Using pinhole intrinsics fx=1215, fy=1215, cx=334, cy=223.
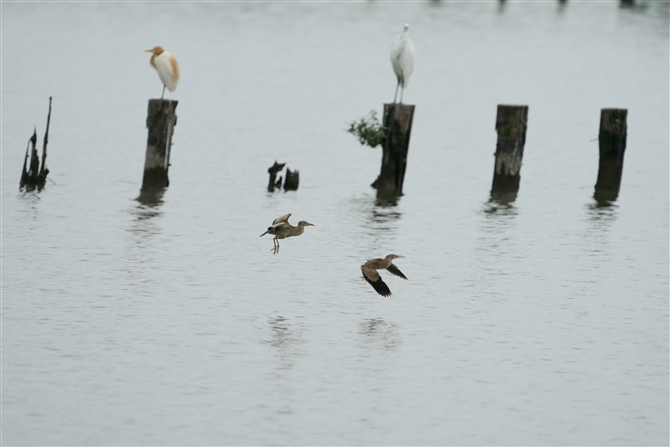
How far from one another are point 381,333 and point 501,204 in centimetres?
787

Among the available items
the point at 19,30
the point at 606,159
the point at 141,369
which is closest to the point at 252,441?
the point at 141,369

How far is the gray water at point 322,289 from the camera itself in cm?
802

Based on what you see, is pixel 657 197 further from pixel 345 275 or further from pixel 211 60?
pixel 211 60

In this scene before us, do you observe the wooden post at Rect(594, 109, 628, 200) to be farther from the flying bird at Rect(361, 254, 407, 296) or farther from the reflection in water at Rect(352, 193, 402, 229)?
the flying bird at Rect(361, 254, 407, 296)

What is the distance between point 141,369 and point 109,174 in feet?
36.5

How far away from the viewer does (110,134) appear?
81.9 ft

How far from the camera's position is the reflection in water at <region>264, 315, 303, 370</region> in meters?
9.18

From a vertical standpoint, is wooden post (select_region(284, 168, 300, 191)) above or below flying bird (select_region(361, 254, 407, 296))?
above

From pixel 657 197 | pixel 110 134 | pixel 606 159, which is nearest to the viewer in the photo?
pixel 606 159

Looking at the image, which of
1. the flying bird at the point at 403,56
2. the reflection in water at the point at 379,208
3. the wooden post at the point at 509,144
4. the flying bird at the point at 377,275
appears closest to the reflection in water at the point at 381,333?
the flying bird at the point at 377,275

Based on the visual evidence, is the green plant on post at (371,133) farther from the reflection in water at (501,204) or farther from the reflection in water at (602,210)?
the reflection in water at (602,210)

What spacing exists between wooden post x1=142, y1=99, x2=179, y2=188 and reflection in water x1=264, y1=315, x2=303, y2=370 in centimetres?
635

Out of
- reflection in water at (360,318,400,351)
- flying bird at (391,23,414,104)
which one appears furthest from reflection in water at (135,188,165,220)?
reflection in water at (360,318,400,351)

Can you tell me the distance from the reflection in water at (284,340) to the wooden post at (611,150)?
8.51m
